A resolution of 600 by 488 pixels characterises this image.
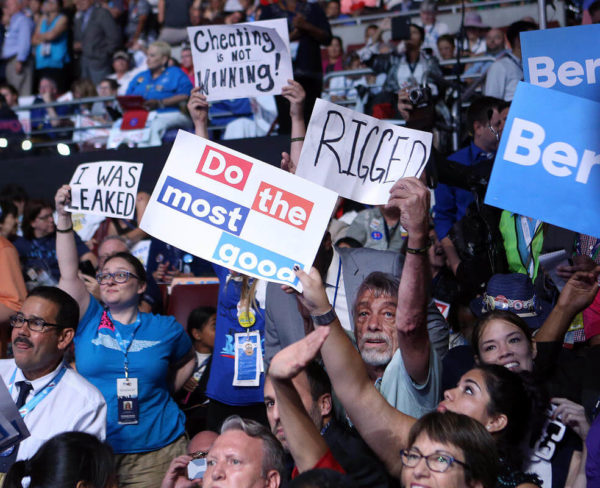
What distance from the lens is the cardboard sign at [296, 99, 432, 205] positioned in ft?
13.8

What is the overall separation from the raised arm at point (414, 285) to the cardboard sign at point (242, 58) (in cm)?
234

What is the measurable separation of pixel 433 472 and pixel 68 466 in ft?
4.81

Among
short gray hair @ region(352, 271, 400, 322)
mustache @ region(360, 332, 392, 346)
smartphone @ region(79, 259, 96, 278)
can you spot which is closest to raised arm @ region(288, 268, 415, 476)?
mustache @ region(360, 332, 392, 346)

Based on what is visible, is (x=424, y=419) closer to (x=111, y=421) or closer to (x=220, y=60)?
(x=111, y=421)

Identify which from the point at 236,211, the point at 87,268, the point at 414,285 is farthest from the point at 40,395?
the point at 87,268

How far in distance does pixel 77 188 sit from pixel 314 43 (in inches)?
116

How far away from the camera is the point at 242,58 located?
5.63 m

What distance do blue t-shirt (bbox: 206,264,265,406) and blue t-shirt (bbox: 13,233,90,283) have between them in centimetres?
237

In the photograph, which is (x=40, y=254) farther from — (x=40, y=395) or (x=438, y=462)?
(x=438, y=462)

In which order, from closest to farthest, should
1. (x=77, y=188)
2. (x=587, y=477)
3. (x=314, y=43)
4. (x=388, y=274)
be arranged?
(x=587, y=477)
(x=388, y=274)
(x=77, y=188)
(x=314, y=43)

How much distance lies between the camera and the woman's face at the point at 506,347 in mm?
3787

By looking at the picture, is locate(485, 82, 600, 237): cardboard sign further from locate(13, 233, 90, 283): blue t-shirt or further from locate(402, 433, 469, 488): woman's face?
locate(13, 233, 90, 283): blue t-shirt

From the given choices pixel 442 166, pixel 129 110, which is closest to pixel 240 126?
pixel 129 110

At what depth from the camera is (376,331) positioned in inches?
145
